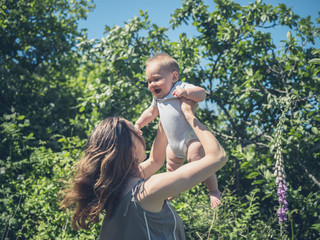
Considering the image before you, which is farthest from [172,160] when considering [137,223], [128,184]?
[137,223]

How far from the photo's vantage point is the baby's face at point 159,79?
1.75 meters

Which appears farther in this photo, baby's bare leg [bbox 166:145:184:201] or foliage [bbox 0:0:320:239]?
foliage [bbox 0:0:320:239]

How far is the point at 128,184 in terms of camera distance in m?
1.48

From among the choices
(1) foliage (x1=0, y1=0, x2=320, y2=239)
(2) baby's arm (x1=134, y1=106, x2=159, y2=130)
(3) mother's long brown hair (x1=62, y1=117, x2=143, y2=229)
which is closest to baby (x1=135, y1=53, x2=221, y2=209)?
(2) baby's arm (x1=134, y1=106, x2=159, y2=130)

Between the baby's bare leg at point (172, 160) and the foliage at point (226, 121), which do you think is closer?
the baby's bare leg at point (172, 160)

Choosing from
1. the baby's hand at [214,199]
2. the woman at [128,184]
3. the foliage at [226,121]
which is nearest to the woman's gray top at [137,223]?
the woman at [128,184]

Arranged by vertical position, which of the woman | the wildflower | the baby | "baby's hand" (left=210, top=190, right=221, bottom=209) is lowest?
the wildflower

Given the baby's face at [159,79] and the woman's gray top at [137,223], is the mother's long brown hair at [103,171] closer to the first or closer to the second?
the woman's gray top at [137,223]

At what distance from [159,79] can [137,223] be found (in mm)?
810

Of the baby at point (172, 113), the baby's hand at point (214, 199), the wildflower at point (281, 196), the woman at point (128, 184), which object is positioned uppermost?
the baby at point (172, 113)

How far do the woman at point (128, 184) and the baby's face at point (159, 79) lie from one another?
0.21m

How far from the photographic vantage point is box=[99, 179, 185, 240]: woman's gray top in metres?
1.37

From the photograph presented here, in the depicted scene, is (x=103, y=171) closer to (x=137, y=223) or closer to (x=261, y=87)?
(x=137, y=223)

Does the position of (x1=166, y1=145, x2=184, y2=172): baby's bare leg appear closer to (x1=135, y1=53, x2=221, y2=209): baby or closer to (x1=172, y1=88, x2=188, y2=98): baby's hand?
(x1=135, y1=53, x2=221, y2=209): baby
